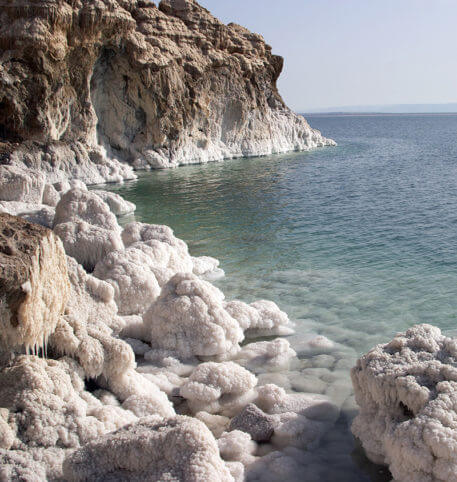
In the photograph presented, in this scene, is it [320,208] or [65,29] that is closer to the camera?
[320,208]

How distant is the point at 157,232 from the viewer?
13.0 meters

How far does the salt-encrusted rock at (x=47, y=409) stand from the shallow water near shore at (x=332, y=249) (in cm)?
235

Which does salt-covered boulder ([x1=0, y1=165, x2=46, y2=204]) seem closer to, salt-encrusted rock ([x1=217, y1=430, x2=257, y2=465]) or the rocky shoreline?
the rocky shoreline

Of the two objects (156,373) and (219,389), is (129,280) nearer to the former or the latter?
(156,373)

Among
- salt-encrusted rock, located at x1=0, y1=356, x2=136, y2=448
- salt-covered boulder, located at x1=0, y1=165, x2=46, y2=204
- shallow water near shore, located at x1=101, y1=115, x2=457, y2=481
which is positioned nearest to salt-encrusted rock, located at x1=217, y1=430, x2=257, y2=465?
shallow water near shore, located at x1=101, y1=115, x2=457, y2=481

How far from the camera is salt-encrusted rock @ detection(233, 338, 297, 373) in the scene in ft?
26.6

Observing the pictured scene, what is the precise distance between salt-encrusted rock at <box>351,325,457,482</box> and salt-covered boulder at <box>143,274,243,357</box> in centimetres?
263

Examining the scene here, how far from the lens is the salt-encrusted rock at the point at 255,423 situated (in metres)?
6.00

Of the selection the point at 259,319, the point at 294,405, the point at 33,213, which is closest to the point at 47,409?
the point at 294,405

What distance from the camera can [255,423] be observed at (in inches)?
240

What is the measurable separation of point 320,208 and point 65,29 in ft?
58.6

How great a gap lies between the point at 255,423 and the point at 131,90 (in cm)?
3427

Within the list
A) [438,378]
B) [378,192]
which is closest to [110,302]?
[438,378]

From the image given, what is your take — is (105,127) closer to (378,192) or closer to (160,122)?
(160,122)
